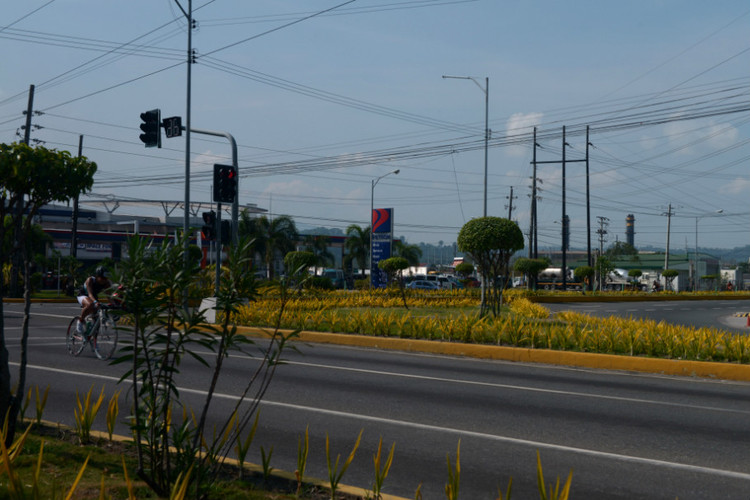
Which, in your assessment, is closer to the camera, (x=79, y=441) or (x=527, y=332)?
(x=79, y=441)

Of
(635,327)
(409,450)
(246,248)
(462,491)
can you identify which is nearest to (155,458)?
(246,248)

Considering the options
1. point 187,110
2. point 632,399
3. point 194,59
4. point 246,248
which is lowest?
point 632,399

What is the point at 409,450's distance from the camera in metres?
6.73

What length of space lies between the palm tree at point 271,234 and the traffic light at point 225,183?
132ft

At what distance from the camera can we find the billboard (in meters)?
35.9

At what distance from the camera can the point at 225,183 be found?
18.1 m

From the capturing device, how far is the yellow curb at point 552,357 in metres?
12.9

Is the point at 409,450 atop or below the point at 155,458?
below

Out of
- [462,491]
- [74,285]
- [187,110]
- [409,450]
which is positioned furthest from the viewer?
[74,285]

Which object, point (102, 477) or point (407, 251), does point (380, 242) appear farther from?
point (407, 251)

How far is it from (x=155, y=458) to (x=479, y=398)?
5925 mm

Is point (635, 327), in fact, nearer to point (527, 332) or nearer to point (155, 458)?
point (527, 332)

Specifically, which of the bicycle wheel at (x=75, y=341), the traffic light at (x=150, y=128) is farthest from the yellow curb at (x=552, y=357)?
the traffic light at (x=150, y=128)

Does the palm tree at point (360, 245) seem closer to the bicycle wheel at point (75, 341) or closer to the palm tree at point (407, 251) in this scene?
the palm tree at point (407, 251)
